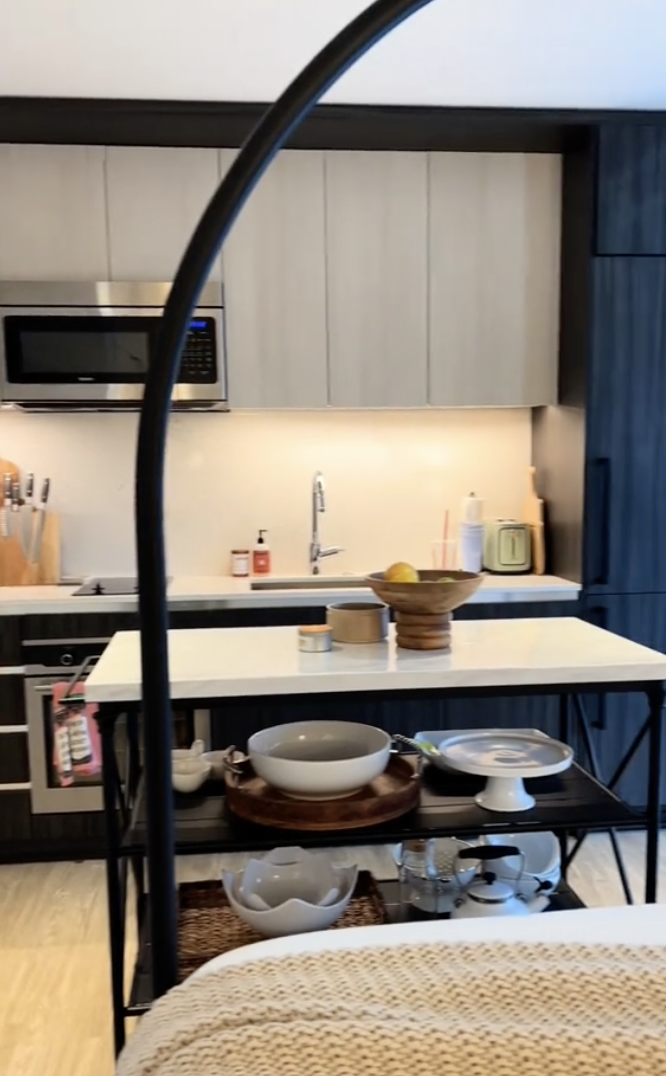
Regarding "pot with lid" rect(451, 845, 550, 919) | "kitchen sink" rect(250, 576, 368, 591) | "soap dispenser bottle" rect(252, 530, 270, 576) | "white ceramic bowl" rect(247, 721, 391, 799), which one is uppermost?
"soap dispenser bottle" rect(252, 530, 270, 576)

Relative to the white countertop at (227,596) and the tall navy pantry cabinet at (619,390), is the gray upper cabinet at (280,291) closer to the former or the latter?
the white countertop at (227,596)

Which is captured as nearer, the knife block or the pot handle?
the pot handle

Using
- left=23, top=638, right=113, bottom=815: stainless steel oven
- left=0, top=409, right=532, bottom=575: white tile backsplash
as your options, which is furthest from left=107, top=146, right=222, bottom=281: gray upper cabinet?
left=23, top=638, right=113, bottom=815: stainless steel oven

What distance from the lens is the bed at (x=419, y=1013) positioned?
0.82 meters

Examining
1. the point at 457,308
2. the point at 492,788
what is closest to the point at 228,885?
the point at 492,788

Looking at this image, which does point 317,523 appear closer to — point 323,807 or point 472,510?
point 472,510

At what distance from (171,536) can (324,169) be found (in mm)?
1512

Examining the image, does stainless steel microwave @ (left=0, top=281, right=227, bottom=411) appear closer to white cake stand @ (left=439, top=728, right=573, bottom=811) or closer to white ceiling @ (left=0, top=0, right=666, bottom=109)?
white ceiling @ (left=0, top=0, right=666, bottom=109)

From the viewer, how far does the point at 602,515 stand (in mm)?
3281

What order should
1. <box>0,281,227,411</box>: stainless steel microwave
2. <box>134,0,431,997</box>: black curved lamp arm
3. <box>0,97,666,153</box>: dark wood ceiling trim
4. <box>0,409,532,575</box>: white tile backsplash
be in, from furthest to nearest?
1. <box>0,409,532,575</box>: white tile backsplash
2. <box>0,281,227,411</box>: stainless steel microwave
3. <box>0,97,666,153</box>: dark wood ceiling trim
4. <box>134,0,431,997</box>: black curved lamp arm

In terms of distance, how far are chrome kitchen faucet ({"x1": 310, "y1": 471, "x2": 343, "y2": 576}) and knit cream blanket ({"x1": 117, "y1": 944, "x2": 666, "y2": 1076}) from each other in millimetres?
2661

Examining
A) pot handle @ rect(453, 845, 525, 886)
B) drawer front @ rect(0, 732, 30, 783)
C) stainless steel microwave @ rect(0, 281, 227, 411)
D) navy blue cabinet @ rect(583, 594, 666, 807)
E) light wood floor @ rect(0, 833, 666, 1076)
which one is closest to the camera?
pot handle @ rect(453, 845, 525, 886)

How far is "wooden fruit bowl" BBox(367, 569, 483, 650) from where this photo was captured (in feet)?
6.01

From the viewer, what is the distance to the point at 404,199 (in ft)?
11.0
